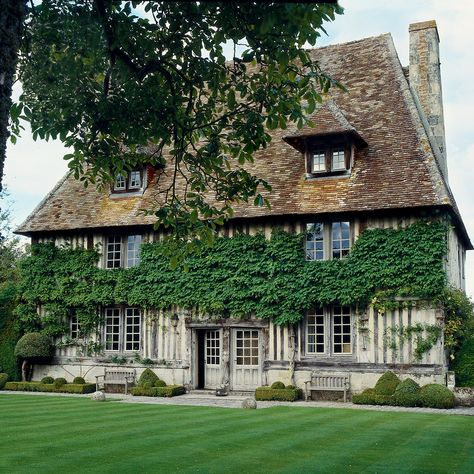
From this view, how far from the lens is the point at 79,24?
8273mm

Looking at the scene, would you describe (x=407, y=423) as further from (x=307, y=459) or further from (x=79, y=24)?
(x=79, y=24)

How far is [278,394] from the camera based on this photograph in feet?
64.3

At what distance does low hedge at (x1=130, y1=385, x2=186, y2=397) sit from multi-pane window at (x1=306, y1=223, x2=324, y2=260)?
587cm

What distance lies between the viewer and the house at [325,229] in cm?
1941

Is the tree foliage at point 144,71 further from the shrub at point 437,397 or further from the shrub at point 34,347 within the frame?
the shrub at point 34,347

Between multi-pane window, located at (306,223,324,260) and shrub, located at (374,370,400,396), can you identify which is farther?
multi-pane window, located at (306,223,324,260)

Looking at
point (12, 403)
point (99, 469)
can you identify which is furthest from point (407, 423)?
point (12, 403)

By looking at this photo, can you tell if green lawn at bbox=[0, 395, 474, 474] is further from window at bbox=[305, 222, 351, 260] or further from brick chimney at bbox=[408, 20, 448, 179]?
brick chimney at bbox=[408, 20, 448, 179]

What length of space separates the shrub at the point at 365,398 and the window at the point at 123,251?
9036mm

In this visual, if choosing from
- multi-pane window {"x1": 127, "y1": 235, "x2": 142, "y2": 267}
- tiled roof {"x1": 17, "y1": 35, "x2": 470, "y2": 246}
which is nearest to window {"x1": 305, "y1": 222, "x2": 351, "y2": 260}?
tiled roof {"x1": 17, "y1": 35, "x2": 470, "y2": 246}

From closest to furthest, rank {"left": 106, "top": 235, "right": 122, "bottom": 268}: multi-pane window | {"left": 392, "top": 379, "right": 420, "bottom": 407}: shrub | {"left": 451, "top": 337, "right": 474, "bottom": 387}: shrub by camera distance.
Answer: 1. {"left": 392, "top": 379, "right": 420, "bottom": 407}: shrub
2. {"left": 451, "top": 337, "right": 474, "bottom": 387}: shrub
3. {"left": 106, "top": 235, "right": 122, "bottom": 268}: multi-pane window

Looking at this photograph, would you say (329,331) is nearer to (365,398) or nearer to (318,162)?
(365,398)

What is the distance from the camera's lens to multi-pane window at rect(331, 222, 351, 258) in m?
20.4

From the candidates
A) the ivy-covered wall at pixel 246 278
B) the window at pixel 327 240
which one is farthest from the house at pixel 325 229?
the ivy-covered wall at pixel 246 278
